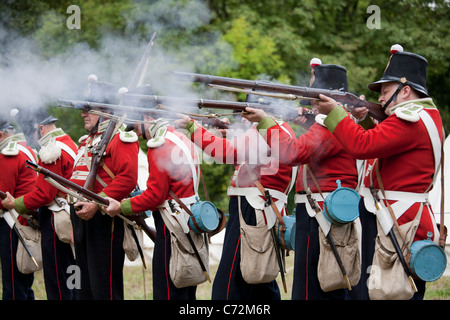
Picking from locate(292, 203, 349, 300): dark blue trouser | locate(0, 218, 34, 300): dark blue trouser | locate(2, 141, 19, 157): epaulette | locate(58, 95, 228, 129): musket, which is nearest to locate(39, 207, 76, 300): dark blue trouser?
locate(0, 218, 34, 300): dark blue trouser

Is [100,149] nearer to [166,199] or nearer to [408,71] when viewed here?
[166,199]

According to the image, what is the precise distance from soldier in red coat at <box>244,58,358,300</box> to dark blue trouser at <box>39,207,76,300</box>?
7.49ft

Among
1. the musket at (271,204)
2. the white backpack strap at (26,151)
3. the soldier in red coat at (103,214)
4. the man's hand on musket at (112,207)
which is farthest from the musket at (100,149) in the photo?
the white backpack strap at (26,151)

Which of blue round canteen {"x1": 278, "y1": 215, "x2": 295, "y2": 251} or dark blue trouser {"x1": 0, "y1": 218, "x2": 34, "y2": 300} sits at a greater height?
blue round canteen {"x1": 278, "y1": 215, "x2": 295, "y2": 251}

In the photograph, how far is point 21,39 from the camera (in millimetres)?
8008

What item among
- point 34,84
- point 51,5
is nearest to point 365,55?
point 51,5

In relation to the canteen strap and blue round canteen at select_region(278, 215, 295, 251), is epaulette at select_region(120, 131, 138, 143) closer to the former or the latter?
the canteen strap

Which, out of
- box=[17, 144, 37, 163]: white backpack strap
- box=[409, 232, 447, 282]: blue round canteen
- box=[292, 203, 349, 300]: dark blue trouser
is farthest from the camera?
box=[17, 144, 37, 163]: white backpack strap

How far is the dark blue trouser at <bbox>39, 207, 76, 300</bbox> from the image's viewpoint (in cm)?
534

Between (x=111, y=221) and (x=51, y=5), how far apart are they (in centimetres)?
654

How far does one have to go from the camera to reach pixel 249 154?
168 inches

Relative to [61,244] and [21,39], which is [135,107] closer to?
[61,244]

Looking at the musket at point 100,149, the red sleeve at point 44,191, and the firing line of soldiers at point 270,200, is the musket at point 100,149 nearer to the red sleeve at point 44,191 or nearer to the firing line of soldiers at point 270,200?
the firing line of soldiers at point 270,200

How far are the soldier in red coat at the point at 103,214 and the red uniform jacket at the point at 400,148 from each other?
1757 millimetres
